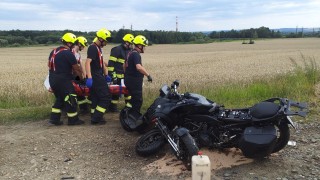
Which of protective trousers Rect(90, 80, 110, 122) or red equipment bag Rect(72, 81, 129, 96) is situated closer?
protective trousers Rect(90, 80, 110, 122)

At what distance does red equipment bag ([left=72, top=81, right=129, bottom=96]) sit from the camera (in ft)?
28.3

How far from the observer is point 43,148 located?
6.58 meters

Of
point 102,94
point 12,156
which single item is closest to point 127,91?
point 102,94

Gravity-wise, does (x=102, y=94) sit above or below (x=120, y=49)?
below

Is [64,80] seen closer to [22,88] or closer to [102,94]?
[102,94]

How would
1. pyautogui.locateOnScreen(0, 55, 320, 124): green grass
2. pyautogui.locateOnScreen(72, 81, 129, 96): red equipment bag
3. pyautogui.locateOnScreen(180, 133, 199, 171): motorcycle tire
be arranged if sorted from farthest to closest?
pyautogui.locateOnScreen(0, 55, 320, 124): green grass
pyautogui.locateOnScreen(72, 81, 129, 96): red equipment bag
pyautogui.locateOnScreen(180, 133, 199, 171): motorcycle tire

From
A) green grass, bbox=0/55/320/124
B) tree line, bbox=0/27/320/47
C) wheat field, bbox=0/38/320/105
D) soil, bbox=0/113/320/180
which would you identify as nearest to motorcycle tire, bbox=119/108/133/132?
soil, bbox=0/113/320/180

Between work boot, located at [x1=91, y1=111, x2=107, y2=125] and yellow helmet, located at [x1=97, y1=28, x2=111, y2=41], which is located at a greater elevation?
yellow helmet, located at [x1=97, y1=28, x2=111, y2=41]

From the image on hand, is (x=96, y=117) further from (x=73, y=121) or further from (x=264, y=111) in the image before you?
(x=264, y=111)

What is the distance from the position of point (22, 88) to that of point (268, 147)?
1042 centimetres

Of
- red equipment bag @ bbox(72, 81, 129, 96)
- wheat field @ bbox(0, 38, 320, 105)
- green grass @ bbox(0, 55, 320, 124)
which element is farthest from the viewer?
wheat field @ bbox(0, 38, 320, 105)

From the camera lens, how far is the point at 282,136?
5.57 metres

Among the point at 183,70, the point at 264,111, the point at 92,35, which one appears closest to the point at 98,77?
the point at 264,111

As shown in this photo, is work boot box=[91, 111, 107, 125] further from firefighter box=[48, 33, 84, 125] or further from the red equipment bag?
the red equipment bag
